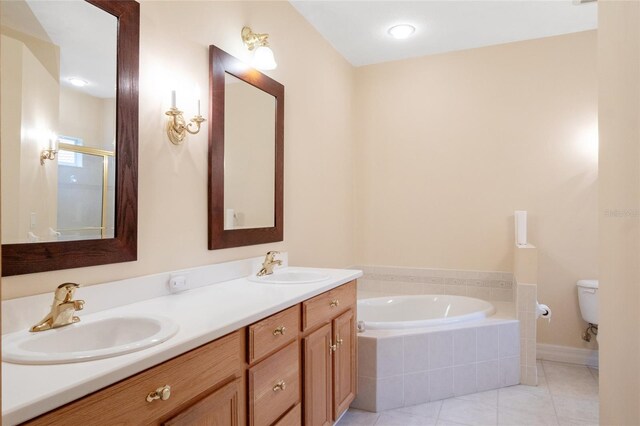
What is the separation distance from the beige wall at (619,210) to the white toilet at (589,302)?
270 cm

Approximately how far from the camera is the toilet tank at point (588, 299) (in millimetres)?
3045

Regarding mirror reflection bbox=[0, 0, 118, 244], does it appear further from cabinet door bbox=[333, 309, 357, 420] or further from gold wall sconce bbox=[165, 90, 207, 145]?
cabinet door bbox=[333, 309, 357, 420]

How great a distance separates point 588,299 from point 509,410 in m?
1.16

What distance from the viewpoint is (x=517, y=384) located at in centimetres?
286

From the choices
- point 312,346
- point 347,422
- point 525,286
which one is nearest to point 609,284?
point 312,346

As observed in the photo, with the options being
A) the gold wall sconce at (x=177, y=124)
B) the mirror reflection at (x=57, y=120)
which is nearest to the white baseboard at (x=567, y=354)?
the gold wall sconce at (x=177, y=124)

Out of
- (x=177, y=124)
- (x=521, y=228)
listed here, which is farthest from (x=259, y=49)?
(x=521, y=228)

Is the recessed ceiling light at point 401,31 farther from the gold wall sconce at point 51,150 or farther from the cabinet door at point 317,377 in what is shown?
the gold wall sconce at point 51,150

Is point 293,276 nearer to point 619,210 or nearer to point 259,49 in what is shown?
point 259,49

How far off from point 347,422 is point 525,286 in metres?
1.51

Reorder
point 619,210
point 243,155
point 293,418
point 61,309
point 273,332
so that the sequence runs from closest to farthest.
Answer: point 619,210 → point 61,309 → point 273,332 → point 293,418 → point 243,155

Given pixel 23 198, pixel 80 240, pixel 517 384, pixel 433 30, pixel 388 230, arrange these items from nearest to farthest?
pixel 23 198 < pixel 80 240 < pixel 517 384 < pixel 433 30 < pixel 388 230

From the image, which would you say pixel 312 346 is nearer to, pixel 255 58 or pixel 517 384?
pixel 255 58

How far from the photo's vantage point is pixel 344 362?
221 cm
